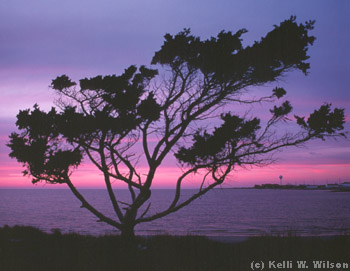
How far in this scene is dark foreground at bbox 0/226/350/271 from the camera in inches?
388

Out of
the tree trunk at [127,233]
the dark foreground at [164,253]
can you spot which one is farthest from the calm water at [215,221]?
the tree trunk at [127,233]

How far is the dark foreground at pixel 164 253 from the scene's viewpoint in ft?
32.3

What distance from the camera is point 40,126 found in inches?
456

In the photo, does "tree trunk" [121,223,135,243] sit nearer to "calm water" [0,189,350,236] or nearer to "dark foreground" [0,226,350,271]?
"dark foreground" [0,226,350,271]

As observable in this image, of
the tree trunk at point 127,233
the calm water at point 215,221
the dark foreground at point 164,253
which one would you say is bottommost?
the calm water at point 215,221

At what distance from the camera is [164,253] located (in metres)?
11.3

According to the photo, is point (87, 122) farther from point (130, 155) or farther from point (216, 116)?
point (216, 116)

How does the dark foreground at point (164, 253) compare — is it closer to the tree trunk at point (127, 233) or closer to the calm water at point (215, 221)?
the tree trunk at point (127, 233)

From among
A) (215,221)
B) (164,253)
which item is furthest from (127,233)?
(215,221)

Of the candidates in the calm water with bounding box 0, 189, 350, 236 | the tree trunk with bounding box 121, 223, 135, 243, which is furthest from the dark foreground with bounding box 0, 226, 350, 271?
the calm water with bounding box 0, 189, 350, 236

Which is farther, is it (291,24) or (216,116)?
(216,116)

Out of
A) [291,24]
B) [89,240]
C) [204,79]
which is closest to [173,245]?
[89,240]

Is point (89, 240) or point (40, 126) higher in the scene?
Answer: point (40, 126)

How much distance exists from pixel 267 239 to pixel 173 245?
3.98 meters
